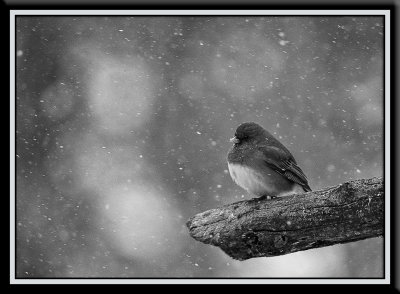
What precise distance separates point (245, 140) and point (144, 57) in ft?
13.8

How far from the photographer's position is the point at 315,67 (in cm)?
779

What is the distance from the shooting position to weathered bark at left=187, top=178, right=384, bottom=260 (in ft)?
10.8

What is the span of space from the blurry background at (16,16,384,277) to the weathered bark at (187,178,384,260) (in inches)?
120

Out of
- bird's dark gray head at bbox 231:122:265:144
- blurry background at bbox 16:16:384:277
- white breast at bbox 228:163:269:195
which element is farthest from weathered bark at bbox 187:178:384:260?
blurry background at bbox 16:16:384:277

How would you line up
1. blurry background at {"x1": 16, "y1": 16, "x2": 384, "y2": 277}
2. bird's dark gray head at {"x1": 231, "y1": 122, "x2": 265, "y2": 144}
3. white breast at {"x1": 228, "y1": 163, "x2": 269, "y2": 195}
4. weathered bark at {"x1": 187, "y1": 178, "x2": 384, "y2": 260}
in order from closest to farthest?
weathered bark at {"x1": 187, "y1": 178, "x2": 384, "y2": 260}, white breast at {"x1": 228, "y1": 163, "x2": 269, "y2": 195}, bird's dark gray head at {"x1": 231, "y1": 122, "x2": 265, "y2": 144}, blurry background at {"x1": 16, "y1": 16, "x2": 384, "y2": 277}

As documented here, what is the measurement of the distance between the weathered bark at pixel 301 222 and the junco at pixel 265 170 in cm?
42

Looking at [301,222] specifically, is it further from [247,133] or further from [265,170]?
[247,133]

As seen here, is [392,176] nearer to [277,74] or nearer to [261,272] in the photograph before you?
[261,272]

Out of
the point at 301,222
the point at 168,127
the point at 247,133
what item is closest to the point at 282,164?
the point at 247,133

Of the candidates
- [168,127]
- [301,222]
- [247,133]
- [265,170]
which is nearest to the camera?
[301,222]

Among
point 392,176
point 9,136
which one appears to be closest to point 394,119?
point 392,176

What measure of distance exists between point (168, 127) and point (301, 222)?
4.44 m

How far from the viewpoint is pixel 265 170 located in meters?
4.12

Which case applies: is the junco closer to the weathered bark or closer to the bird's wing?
the bird's wing
